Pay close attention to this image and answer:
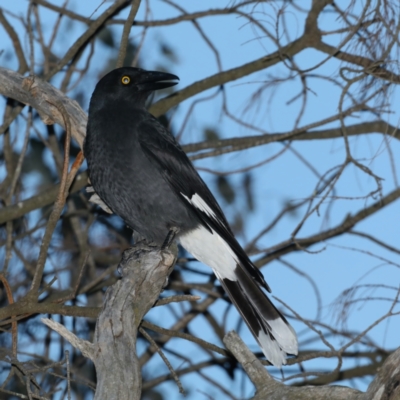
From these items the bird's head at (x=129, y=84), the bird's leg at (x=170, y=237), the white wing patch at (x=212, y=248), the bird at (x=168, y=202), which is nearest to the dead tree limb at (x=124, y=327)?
the bird's leg at (x=170, y=237)

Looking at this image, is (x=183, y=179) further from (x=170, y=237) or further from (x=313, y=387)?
(x=313, y=387)

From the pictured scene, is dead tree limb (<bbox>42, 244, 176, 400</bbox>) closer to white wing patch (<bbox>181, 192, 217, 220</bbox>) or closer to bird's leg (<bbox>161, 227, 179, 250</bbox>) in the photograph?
bird's leg (<bbox>161, 227, 179, 250</bbox>)

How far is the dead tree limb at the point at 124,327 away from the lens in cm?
244

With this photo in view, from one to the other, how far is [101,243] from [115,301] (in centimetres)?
215

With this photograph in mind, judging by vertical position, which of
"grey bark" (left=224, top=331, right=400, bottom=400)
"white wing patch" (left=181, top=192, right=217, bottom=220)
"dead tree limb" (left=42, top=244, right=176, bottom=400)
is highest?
"white wing patch" (left=181, top=192, right=217, bottom=220)

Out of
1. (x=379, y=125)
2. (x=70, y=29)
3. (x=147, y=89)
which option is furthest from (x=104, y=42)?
(x=379, y=125)

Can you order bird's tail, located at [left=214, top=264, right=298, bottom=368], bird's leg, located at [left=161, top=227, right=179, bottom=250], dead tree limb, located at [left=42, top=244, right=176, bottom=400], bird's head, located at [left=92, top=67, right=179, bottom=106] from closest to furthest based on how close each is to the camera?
dead tree limb, located at [left=42, top=244, right=176, bottom=400] → bird's tail, located at [left=214, top=264, right=298, bottom=368] → bird's leg, located at [left=161, top=227, right=179, bottom=250] → bird's head, located at [left=92, top=67, right=179, bottom=106]

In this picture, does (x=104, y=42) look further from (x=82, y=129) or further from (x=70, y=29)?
(x=82, y=129)

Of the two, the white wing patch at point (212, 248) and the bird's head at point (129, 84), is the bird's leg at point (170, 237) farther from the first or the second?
the bird's head at point (129, 84)

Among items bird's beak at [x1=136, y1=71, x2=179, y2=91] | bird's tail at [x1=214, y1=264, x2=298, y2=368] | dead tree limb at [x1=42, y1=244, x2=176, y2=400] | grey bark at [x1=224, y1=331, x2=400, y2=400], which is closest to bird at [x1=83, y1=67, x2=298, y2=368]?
bird's tail at [x1=214, y1=264, x2=298, y2=368]

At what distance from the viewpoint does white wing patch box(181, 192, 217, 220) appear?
3.65 m

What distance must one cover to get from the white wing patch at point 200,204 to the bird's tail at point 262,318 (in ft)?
0.98

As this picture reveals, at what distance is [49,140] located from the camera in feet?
15.4

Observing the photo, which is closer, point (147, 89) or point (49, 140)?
point (147, 89)
